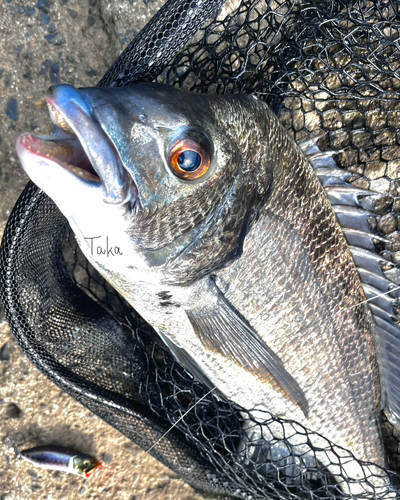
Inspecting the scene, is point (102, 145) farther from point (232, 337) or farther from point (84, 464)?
point (84, 464)

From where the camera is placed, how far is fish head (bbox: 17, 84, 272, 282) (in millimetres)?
1458

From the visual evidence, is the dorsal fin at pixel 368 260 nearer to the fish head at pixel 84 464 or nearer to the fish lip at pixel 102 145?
the fish lip at pixel 102 145

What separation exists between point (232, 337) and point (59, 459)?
1.45 metres

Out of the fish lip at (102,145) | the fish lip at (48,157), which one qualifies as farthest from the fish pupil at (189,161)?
the fish lip at (48,157)

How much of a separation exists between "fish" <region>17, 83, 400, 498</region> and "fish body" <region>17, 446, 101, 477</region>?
1034mm

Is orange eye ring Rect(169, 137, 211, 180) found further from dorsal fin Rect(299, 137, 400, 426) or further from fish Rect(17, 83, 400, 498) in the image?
dorsal fin Rect(299, 137, 400, 426)

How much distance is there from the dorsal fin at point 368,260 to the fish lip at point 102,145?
41.4 inches

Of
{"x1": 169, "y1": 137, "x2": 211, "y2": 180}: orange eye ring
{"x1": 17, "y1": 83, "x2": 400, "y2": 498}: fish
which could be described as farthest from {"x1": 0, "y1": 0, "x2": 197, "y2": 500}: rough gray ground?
{"x1": 169, "y1": 137, "x2": 211, "y2": 180}: orange eye ring

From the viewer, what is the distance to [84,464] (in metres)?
2.70

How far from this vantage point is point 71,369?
2396mm

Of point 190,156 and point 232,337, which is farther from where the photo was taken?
point 232,337

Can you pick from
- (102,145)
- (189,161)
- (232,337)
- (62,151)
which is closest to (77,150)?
(62,151)

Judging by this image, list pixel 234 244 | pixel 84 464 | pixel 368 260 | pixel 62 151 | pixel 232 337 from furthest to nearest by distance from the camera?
pixel 84 464
pixel 368 260
pixel 232 337
pixel 234 244
pixel 62 151

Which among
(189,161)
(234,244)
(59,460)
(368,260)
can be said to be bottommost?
(59,460)
